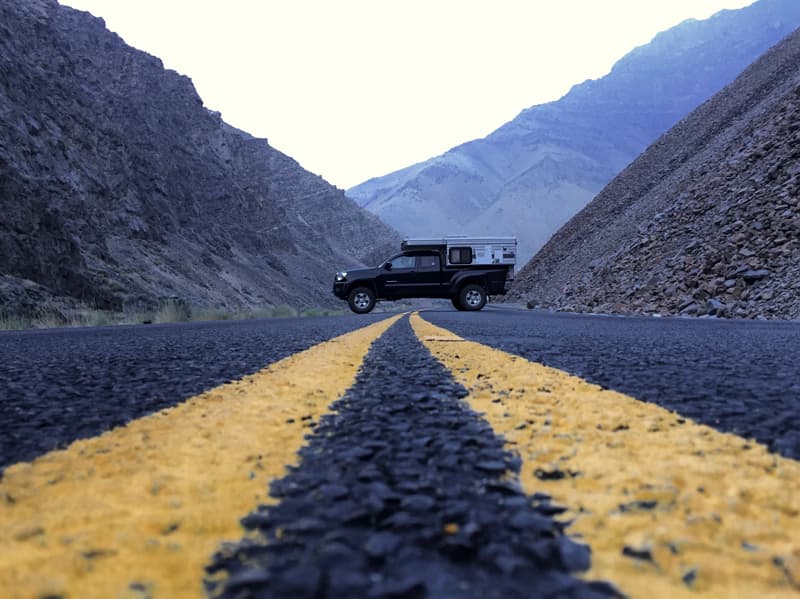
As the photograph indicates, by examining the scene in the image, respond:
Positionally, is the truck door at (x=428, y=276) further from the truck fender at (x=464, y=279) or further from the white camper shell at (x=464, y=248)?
the white camper shell at (x=464, y=248)

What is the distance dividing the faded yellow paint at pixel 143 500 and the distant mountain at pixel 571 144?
121 meters

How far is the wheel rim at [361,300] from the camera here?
58.2ft

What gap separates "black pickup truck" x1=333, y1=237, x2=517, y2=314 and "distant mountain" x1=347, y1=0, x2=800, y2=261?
4072 inches

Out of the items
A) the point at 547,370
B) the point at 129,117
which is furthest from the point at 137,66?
the point at 547,370

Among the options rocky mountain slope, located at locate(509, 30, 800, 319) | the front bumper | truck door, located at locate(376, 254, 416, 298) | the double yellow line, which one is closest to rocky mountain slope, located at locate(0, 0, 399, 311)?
the front bumper

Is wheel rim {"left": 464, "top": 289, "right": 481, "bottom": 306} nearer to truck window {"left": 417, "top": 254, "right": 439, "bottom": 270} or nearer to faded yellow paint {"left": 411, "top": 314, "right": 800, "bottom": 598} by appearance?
truck window {"left": 417, "top": 254, "right": 439, "bottom": 270}

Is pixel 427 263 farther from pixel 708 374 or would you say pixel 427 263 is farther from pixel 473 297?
pixel 708 374

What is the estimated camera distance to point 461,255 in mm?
18688

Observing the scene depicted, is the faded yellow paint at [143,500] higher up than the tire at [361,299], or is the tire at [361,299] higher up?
the tire at [361,299]

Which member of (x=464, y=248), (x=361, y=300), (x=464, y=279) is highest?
(x=464, y=248)

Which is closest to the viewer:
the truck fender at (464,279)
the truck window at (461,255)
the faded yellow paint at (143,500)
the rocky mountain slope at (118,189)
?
→ the faded yellow paint at (143,500)

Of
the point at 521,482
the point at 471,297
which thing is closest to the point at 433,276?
the point at 471,297

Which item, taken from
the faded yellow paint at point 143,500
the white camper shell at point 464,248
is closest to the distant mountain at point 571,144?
the white camper shell at point 464,248

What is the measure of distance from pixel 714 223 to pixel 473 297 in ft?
26.4
